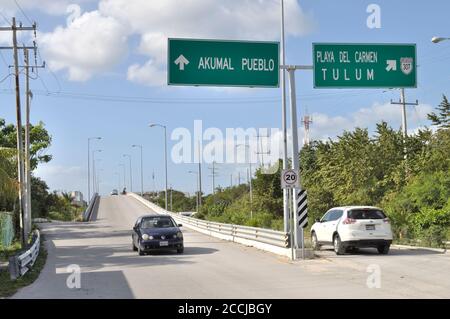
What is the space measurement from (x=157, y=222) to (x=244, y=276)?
9.50 metres

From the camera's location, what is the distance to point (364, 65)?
68.0ft

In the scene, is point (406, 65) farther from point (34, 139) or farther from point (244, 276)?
point (34, 139)

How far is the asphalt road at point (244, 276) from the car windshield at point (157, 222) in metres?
1.33

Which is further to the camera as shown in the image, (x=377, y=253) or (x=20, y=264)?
(x=377, y=253)

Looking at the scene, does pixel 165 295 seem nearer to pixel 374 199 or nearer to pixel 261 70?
pixel 261 70

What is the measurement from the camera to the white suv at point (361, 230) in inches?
789

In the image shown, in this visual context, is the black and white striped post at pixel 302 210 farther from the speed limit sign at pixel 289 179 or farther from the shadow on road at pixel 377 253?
the shadow on road at pixel 377 253

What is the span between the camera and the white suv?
65.7 feet

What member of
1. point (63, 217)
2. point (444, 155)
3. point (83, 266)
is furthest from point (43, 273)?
point (63, 217)

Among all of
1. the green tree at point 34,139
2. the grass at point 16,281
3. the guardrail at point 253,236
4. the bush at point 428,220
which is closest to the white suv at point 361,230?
the guardrail at point 253,236

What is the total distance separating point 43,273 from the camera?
57.6ft

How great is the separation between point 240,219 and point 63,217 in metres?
35.9

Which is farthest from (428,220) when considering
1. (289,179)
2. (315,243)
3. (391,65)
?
(289,179)

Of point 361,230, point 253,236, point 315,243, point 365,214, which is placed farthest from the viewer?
point 253,236
